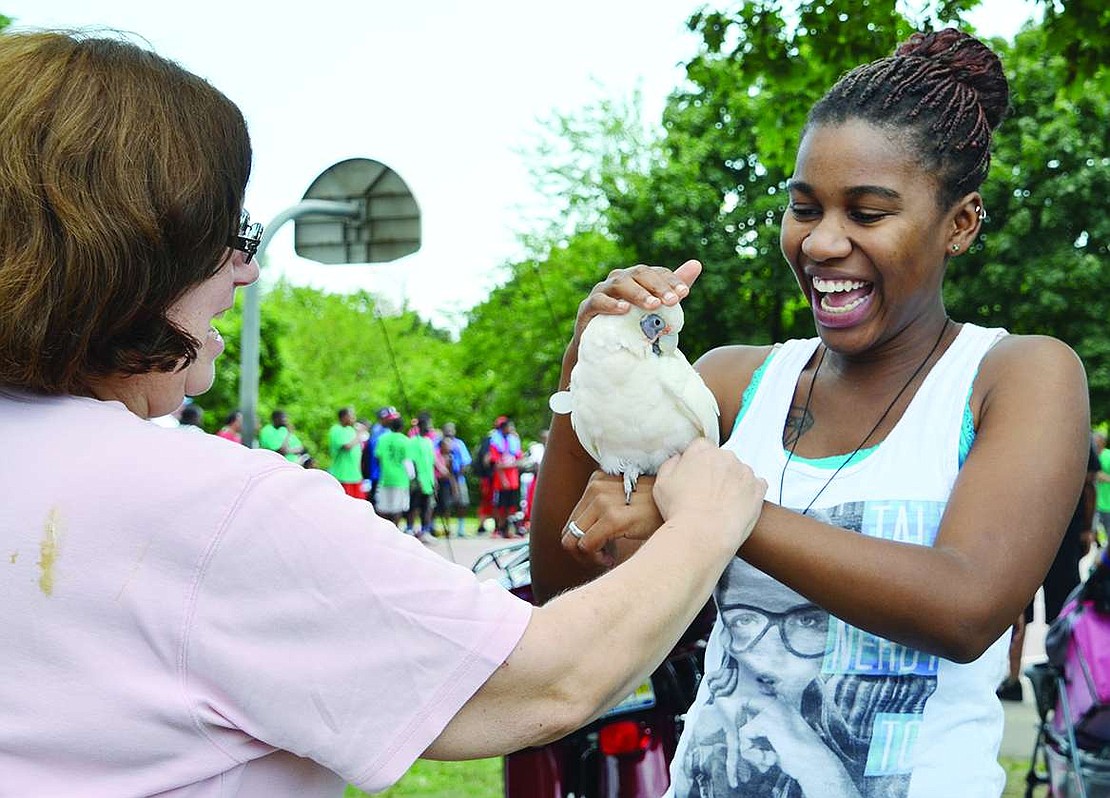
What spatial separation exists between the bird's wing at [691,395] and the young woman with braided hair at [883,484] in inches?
5.0

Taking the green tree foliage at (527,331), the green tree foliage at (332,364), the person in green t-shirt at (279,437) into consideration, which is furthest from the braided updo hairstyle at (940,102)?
the green tree foliage at (527,331)

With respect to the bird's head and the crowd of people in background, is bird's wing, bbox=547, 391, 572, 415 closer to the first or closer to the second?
the bird's head

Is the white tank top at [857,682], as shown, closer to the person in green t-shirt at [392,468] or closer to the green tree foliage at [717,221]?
the person in green t-shirt at [392,468]

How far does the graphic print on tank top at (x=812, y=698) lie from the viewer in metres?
1.78

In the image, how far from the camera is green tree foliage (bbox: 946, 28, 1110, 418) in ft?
71.9

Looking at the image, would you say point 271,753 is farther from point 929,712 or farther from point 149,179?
point 929,712

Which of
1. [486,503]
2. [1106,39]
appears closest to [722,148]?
[486,503]

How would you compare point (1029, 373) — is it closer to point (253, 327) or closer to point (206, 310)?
point (206, 310)

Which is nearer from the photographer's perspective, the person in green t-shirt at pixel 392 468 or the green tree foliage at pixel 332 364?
the person in green t-shirt at pixel 392 468

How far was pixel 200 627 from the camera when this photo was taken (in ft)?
4.17

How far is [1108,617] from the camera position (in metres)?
4.31

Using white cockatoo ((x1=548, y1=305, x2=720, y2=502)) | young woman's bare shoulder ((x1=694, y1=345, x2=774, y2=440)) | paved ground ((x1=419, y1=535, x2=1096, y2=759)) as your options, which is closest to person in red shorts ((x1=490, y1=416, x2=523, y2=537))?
paved ground ((x1=419, y1=535, x2=1096, y2=759))

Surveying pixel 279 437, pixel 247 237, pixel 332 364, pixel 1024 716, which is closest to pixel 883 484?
pixel 247 237

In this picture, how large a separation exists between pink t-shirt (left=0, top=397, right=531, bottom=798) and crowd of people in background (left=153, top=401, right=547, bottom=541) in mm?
11067
